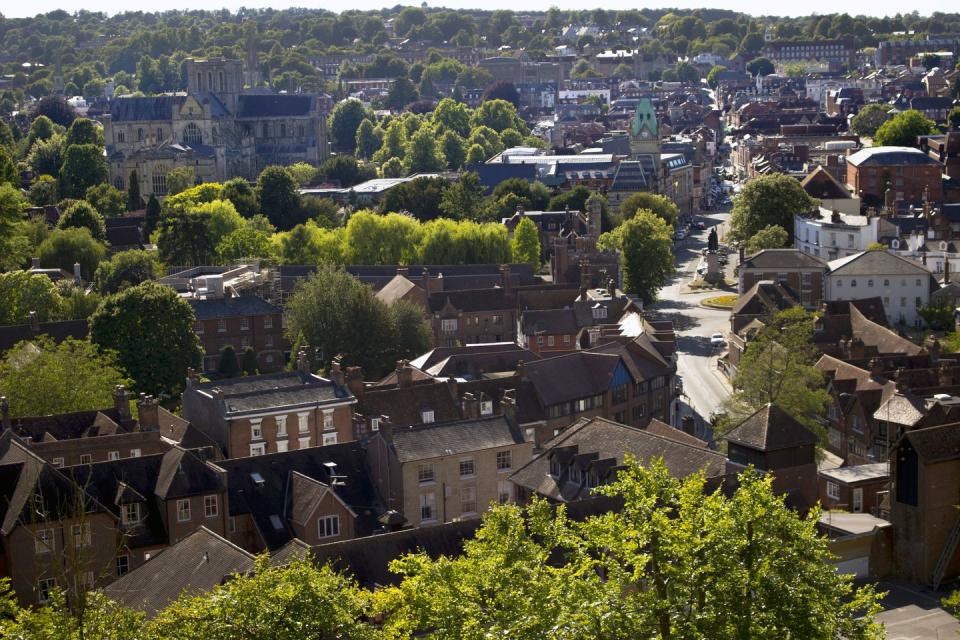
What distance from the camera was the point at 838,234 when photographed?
4405 inches

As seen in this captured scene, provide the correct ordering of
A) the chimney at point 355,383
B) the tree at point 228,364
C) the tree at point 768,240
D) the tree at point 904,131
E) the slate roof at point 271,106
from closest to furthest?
the chimney at point 355,383 → the tree at point 228,364 → the tree at point 768,240 → the tree at point 904,131 → the slate roof at point 271,106

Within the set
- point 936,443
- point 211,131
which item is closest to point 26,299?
point 936,443

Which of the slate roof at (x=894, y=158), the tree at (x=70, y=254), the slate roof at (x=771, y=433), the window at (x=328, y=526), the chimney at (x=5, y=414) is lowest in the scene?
the tree at (x=70, y=254)

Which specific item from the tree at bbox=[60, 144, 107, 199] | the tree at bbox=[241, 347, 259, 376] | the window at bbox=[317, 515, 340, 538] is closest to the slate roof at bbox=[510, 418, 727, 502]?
the window at bbox=[317, 515, 340, 538]

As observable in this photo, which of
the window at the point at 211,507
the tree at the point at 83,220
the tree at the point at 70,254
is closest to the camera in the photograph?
the window at the point at 211,507

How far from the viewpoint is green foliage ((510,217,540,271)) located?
114 m

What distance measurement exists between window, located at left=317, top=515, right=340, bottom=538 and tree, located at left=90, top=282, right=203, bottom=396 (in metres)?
26.8

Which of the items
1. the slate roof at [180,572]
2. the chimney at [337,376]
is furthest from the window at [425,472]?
the slate roof at [180,572]

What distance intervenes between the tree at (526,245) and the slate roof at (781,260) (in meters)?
17.4

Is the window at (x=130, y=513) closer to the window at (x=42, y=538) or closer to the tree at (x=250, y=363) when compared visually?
the window at (x=42, y=538)

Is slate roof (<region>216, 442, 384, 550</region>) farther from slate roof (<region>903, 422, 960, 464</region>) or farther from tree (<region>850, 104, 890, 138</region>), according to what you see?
tree (<region>850, 104, 890, 138</region>)

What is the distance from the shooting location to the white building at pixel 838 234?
363ft

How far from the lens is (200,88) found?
187250 millimetres

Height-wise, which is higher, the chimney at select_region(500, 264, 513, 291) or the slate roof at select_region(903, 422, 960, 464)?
the slate roof at select_region(903, 422, 960, 464)
